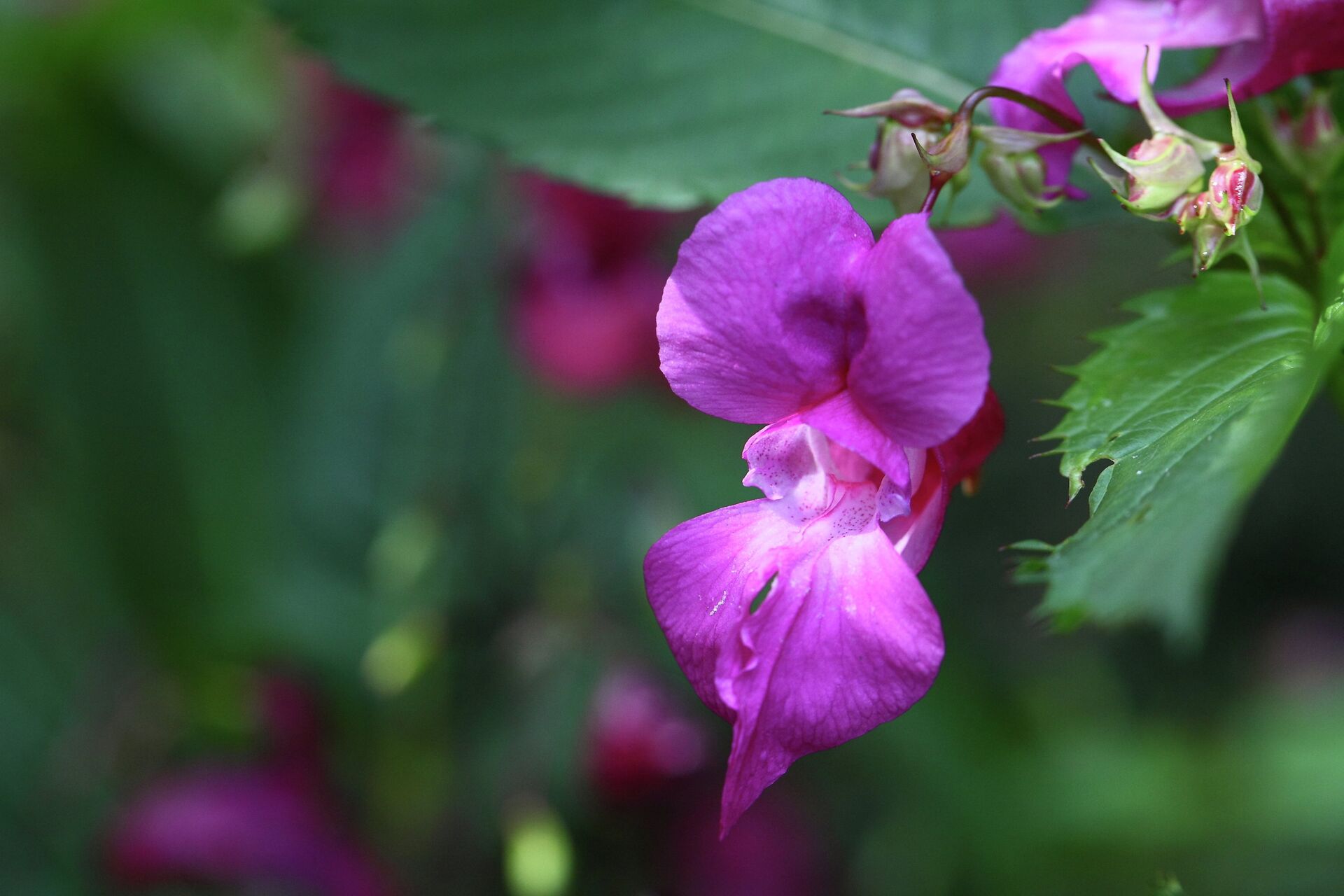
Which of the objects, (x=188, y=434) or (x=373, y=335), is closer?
(x=373, y=335)

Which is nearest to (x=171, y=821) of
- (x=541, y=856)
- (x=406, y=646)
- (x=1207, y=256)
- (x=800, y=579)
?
(x=406, y=646)

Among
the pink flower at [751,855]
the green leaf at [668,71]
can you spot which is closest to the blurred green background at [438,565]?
the pink flower at [751,855]

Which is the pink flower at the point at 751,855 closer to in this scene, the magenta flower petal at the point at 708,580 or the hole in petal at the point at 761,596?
the hole in petal at the point at 761,596

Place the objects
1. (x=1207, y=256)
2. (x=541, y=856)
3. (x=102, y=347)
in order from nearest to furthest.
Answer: (x=1207, y=256)
(x=541, y=856)
(x=102, y=347)

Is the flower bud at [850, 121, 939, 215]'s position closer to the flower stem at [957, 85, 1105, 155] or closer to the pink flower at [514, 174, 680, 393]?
the flower stem at [957, 85, 1105, 155]

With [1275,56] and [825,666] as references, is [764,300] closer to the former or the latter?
[825,666]

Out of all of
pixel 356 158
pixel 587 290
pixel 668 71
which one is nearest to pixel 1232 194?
pixel 668 71

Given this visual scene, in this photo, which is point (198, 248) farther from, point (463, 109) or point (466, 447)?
point (463, 109)
